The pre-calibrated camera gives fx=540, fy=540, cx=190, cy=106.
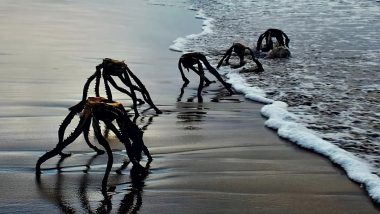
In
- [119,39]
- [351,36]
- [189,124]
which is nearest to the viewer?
[189,124]

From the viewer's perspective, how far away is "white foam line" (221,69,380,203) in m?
4.30

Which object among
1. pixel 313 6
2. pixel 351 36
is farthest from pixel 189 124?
pixel 313 6

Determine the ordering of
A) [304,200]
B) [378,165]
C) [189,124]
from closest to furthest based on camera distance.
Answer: [304,200] → [378,165] → [189,124]

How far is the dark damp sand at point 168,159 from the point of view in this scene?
3.73 meters

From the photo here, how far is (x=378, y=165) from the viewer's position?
15.4 feet

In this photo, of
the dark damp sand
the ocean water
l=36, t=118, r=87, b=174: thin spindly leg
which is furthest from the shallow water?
l=36, t=118, r=87, b=174: thin spindly leg

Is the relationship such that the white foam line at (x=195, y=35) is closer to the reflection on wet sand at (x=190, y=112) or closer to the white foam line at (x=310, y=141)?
the white foam line at (x=310, y=141)

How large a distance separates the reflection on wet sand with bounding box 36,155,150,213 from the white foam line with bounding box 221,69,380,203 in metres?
1.71

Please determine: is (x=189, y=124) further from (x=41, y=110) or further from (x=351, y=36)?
(x=351, y=36)

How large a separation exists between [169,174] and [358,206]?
57.5 inches

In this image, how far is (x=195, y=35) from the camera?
47.0ft

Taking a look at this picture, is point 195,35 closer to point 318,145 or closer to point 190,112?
point 190,112

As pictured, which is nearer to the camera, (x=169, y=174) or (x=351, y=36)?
(x=169, y=174)

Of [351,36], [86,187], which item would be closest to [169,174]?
[86,187]
